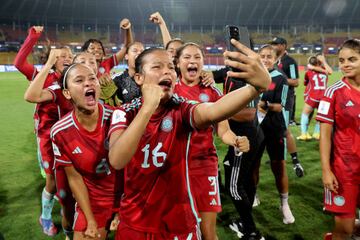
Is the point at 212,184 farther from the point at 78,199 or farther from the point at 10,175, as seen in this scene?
the point at 10,175

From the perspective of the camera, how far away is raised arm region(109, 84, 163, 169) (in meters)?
2.03

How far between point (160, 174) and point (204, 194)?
114 centimetres

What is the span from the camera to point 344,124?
11.3 ft

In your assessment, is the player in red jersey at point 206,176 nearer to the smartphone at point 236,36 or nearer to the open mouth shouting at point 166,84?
the open mouth shouting at point 166,84

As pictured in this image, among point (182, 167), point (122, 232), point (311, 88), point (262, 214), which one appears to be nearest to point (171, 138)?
point (182, 167)

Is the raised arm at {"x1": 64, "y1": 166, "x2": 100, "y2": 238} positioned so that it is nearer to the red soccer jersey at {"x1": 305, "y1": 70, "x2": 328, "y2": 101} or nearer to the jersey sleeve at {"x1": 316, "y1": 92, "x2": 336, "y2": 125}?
the jersey sleeve at {"x1": 316, "y1": 92, "x2": 336, "y2": 125}

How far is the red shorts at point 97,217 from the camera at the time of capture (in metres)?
3.04

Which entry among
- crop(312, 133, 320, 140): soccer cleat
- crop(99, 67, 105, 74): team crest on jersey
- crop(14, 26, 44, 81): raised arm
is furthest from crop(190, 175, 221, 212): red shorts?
crop(312, 133, 320, 140): soccer cleat

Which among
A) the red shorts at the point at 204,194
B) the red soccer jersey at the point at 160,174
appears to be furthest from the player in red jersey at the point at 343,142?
the red soccer jersey at the point at 160,174

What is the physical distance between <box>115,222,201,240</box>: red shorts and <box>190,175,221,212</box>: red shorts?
3.05 feet

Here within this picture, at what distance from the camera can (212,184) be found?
3570 millimetres

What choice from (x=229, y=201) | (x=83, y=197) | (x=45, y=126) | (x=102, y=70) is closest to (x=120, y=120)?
(x=83, y=197)

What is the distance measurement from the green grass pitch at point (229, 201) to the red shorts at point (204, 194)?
1.10 metres

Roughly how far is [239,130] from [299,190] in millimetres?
2511
